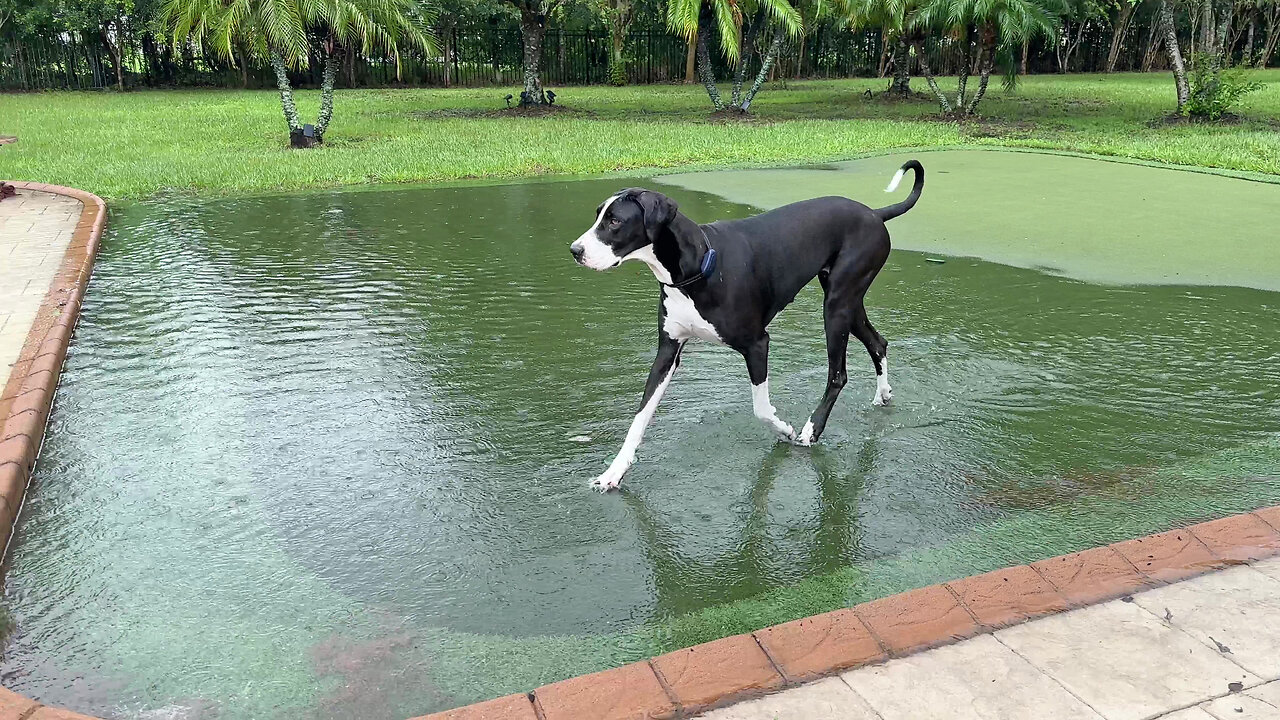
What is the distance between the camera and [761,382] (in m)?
4.11

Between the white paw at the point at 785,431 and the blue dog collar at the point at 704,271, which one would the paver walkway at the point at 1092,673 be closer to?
the white paw at the point at 785,431

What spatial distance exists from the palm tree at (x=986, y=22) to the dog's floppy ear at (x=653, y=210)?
14701 millimetres

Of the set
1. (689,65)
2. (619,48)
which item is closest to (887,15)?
(619,48)

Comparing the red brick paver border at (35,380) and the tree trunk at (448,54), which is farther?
the tree trunk at (448,54)

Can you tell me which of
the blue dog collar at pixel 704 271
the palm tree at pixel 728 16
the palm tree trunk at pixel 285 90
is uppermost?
the palm tree at pixel 728 16

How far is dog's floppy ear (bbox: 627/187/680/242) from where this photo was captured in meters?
3.63

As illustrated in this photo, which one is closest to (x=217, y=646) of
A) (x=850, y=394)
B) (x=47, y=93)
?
(x=850, y=394)

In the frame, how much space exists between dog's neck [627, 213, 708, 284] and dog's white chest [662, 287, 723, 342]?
0.30ft

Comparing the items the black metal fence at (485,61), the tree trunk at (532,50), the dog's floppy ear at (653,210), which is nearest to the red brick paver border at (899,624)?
the dog's floppy ear at (653,210)

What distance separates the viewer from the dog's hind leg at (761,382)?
4059mm

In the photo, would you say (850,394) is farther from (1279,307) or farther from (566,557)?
(1279,307)

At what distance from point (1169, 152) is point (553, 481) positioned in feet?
40.8

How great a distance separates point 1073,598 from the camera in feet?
9.98

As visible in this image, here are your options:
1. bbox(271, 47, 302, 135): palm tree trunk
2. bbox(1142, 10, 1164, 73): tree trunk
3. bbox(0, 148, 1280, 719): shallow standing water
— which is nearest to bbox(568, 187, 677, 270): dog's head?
bbox(0, 148, 1280, 719): shallow standing water
